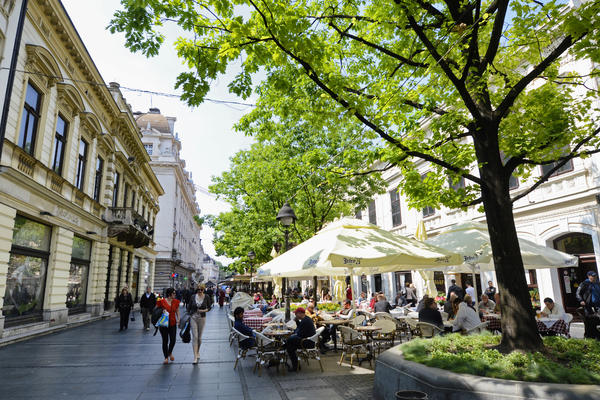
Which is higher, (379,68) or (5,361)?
(379,68)

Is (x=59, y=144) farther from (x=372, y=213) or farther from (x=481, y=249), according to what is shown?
(x=372, y=213)

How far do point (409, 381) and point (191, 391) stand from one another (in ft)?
A: 12.4

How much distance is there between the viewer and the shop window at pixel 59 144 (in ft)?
49.0

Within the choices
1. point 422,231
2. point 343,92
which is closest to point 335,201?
point 422,231

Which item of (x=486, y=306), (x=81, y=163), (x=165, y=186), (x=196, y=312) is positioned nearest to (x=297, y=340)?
(x=196, y=312)

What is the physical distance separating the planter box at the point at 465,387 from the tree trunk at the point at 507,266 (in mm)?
1480

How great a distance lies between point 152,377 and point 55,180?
35.0 feet

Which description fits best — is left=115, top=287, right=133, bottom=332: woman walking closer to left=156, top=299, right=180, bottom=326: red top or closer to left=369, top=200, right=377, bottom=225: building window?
left=156, top=299, right=180, bottom=326: red top

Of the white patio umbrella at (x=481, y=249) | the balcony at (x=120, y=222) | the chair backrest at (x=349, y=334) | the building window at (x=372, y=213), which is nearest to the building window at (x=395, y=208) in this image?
the building window at (x=372, y=213)

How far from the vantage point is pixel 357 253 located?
7.23 meters

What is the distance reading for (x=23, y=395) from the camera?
6074 mm

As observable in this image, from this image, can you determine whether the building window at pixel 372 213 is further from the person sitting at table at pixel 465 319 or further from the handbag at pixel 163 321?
the handbag at pixel 163 321

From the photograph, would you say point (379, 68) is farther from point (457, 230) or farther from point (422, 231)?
point (422, 231)

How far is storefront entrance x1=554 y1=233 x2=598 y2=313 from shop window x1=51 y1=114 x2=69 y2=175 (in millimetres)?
20390
